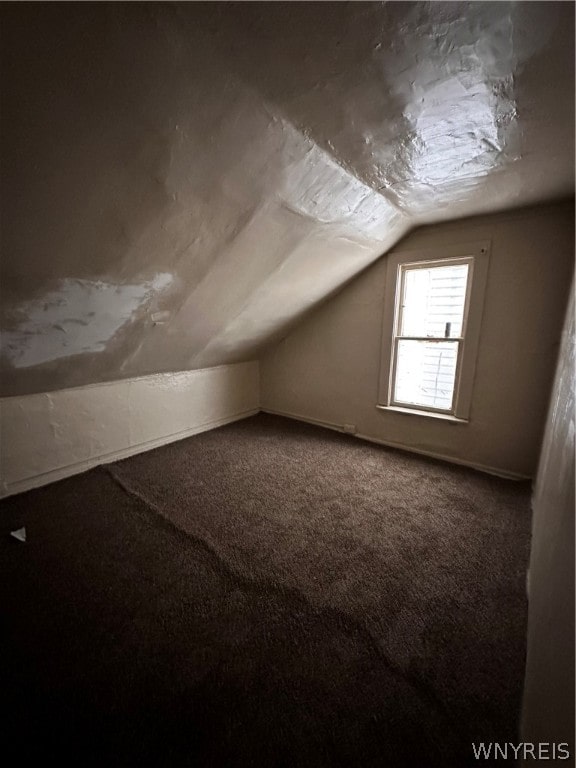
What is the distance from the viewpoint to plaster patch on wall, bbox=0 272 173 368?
152 centimetres

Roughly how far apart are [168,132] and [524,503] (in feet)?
9.32

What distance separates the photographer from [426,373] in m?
2.81

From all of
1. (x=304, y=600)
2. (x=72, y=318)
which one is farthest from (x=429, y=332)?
(x=72, y=318)

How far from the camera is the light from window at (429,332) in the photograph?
254 centimetres

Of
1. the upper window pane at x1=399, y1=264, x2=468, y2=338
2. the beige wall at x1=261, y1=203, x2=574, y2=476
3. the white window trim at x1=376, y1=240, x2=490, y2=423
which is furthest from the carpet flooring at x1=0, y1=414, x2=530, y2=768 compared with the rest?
the upper window pane at x1=399, y1=264, x2=468, y2=338

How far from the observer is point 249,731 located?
89 cm

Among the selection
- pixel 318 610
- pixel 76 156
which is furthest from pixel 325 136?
pixel 318 610

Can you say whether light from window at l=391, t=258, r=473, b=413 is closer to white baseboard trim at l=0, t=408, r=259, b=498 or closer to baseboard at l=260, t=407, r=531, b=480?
baseboard at l=260, t=407, r=531, b=480

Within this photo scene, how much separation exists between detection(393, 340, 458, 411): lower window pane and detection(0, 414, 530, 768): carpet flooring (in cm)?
85

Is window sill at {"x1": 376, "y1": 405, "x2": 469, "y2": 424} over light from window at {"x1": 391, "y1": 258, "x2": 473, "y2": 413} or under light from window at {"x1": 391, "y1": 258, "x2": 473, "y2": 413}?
under

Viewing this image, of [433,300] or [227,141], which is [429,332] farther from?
[227,141]

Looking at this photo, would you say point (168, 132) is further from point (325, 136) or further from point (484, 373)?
point (484, 373)

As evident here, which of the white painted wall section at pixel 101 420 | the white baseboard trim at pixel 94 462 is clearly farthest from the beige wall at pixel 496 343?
the white baseboard trim at pixel 94 462

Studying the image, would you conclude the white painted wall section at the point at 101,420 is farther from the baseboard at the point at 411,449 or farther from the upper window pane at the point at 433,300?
the upper window pane at the point at 433,300
